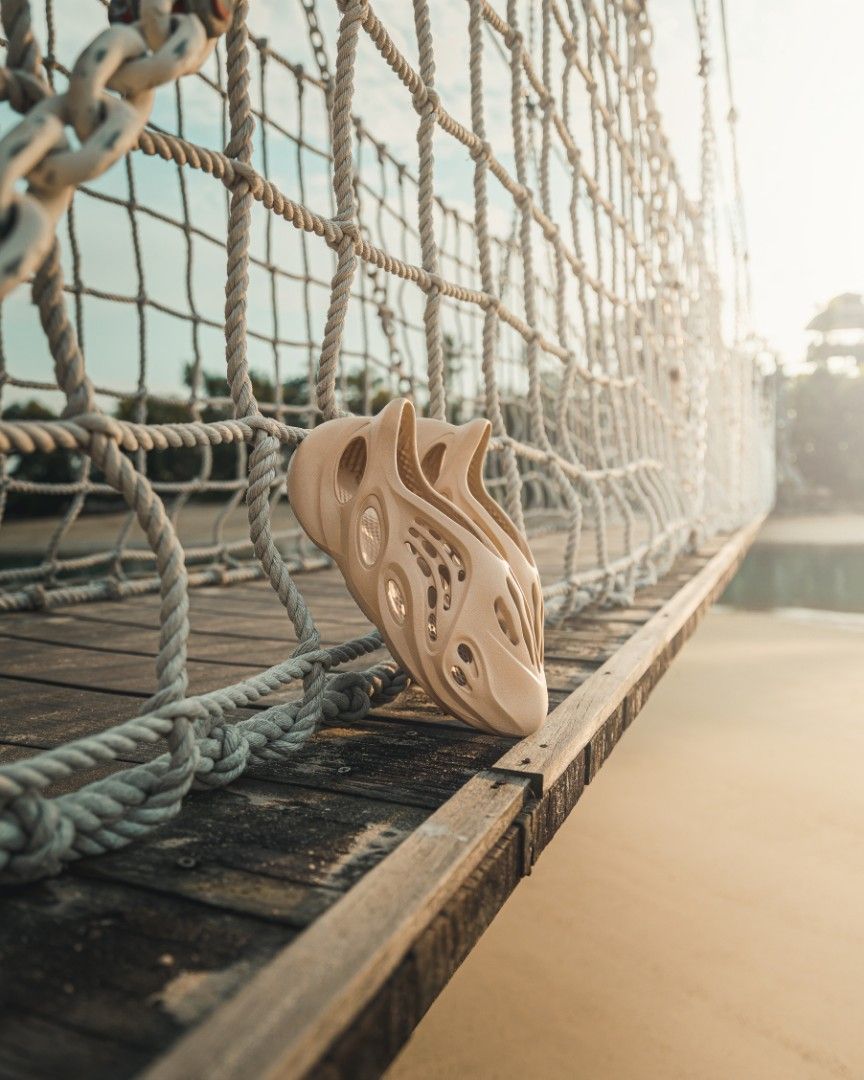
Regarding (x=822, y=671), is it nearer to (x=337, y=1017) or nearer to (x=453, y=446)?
(x=453, y=446)

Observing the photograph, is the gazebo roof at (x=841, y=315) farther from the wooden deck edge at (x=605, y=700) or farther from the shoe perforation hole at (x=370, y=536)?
the shoe perforation hole at (x=370, y=536)

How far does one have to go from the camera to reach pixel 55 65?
196cm

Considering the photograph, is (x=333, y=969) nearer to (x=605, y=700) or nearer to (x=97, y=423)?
(x=97, y=423)

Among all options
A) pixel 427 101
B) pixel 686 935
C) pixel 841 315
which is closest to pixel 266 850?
pixel 427 101

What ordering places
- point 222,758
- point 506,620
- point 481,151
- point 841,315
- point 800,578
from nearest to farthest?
1. point 222,758
2. point 506,620
3. point 481,151
4. point 800,578
5. point 841,315

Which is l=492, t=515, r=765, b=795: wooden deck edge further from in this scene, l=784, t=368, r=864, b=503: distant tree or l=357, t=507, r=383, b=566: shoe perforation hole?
l=784, t=368, r=864, b=503: distant tree

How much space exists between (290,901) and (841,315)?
104 feet

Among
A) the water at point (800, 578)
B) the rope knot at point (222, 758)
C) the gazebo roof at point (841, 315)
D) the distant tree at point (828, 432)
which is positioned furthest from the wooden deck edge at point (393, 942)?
the gazebo roof at point (841, 315)

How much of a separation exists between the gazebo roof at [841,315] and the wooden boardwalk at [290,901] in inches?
1220

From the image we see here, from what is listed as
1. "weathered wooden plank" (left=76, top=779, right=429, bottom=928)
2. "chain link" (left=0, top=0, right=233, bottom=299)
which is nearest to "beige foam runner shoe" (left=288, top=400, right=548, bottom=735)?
"weathered wooden plank" (left=76, top=779, right=429, bottom=928)

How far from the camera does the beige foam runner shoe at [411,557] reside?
0.77m

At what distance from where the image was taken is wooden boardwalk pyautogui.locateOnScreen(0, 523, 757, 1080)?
1.29ft

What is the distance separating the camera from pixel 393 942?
0.47 metres

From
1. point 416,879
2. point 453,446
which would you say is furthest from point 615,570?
point 416,879
